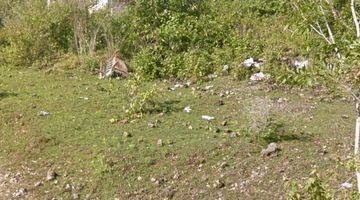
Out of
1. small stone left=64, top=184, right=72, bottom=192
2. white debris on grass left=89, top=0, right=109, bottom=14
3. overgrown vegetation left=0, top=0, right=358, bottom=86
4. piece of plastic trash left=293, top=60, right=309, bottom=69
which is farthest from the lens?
white debris on grass left=89, top=0, right=109, bottom=14

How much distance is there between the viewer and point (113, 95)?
331 inches

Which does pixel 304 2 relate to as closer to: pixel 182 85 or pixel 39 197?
pixel 39 197

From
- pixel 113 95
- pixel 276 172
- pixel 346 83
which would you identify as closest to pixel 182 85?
pixel 113 95

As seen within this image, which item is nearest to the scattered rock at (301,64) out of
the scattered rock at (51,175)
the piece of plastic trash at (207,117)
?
the piece of plastic trash at (207,117)

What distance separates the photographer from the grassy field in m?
5.62

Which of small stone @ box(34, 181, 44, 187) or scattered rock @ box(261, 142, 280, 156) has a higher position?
scattered rock @ box(261, 142, 280, 156)

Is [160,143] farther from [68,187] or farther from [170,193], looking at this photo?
[68,187]

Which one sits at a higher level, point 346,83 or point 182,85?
point 346,83

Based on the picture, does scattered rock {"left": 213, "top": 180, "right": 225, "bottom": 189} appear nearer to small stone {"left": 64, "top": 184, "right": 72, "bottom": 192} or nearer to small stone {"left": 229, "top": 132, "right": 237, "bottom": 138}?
small stone {"left": 229, "top": 132, "right": 237, "bottom": 138}

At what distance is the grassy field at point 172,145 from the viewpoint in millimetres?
5621

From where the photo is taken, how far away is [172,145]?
6.38 meters

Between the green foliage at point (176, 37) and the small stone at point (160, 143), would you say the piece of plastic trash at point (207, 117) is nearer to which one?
the small stone at point (160, 143)

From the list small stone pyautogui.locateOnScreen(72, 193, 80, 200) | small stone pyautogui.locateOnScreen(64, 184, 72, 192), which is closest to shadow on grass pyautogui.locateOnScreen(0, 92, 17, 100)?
small stone pyautogui.locateOnScreen(64, 184, 72, 192)

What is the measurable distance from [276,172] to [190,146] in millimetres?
1025
